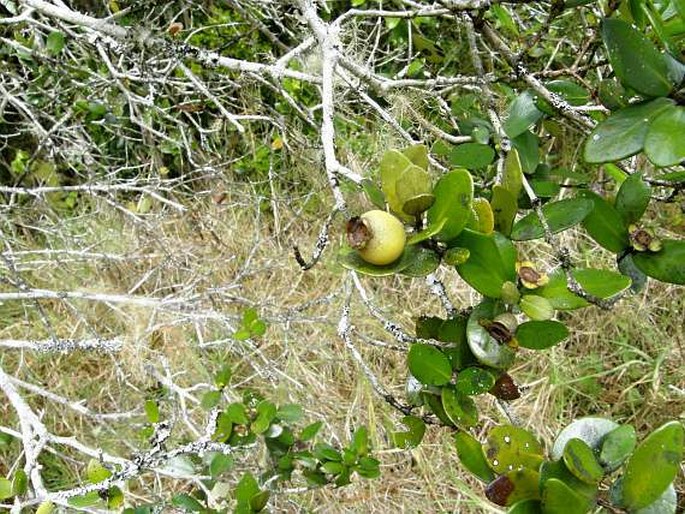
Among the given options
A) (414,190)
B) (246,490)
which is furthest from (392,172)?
(246,490)

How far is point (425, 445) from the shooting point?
6.40ft

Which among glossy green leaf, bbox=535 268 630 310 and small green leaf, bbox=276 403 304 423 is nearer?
glossy green leaf, bbox=535 268 630 310

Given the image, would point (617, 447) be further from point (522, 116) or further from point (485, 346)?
point (522, 116)

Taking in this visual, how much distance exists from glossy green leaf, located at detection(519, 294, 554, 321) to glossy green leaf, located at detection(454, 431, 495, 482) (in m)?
0.11

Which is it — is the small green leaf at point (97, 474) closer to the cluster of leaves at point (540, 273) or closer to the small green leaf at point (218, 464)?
the small green leaf at point (218, 464)

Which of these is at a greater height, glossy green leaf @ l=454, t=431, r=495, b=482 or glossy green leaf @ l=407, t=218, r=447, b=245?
glossy green leaf @ l=407, t=218, r=447, b=245

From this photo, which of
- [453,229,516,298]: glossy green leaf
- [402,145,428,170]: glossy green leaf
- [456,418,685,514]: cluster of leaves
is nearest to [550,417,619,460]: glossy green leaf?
[456,418,685,514]: cluster of leaves

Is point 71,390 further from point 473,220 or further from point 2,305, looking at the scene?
point 473,220

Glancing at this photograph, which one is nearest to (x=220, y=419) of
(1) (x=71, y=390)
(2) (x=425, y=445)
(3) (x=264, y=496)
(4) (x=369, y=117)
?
(3) (x=264, y=496)

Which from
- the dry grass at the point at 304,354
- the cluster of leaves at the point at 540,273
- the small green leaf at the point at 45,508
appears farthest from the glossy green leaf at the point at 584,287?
the dry grass at the point at 304,354

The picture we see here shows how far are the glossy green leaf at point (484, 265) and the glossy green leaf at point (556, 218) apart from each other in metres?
0.08

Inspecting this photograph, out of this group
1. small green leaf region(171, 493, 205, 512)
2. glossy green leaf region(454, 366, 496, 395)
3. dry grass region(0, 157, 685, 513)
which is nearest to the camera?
glossy green leaf region(454, 366, 496, 395)

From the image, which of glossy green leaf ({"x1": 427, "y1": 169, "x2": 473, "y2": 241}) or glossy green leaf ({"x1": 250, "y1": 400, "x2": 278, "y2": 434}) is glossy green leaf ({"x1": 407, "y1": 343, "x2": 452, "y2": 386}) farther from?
glossy green leaf ({"x1": 250, "y1": 400, "x2": 278, "y2": 434})

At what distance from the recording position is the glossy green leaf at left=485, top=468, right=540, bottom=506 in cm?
43
